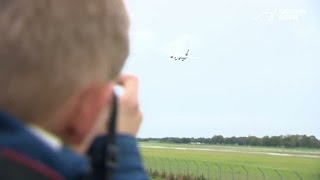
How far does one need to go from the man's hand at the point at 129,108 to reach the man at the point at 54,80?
0.05 metres

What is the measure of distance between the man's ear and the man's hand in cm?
6

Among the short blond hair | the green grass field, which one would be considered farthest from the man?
the green grass field

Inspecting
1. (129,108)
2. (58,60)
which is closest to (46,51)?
(58,60)

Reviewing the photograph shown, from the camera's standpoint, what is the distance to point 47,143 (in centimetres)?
30

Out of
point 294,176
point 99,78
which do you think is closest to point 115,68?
point 99,78

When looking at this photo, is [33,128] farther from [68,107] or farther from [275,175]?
[275,175]

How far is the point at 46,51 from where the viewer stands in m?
0.30

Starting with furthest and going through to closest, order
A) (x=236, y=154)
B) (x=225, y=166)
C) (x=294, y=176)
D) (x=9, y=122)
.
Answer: (x=236, y=154)
(x=225, y=166)
(x=294, y=176)
(x=9, y=122)

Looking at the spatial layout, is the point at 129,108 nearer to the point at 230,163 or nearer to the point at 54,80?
the point at 54,80

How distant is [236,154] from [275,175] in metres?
3.49

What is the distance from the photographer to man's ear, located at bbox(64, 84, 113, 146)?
0.32 metres

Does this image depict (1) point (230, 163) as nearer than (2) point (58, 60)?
No

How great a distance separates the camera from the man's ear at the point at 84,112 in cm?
32

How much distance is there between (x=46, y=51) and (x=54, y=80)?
0.02 m
